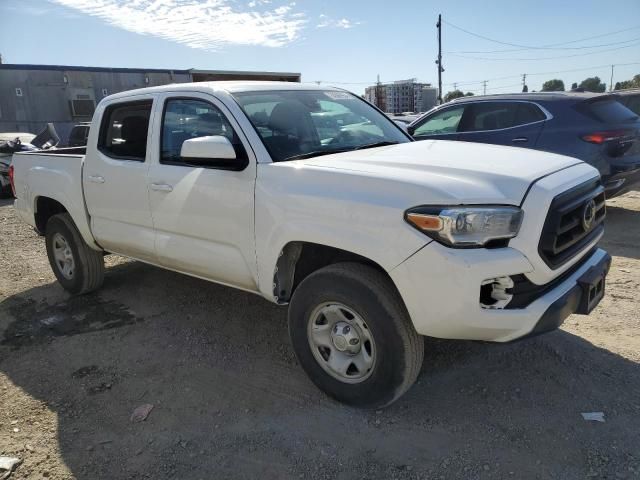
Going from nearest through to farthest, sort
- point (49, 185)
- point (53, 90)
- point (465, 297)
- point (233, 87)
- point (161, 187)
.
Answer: point (465, 297), point (233, 87), point (161, 187), point (49, 185), point (53, 90)

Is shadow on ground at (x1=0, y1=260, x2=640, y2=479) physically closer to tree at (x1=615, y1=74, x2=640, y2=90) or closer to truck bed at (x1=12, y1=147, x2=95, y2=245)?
truck bed at (x1=12, y1=147, x2=95, y2=245)

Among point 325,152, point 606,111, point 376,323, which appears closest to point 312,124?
point 325,152

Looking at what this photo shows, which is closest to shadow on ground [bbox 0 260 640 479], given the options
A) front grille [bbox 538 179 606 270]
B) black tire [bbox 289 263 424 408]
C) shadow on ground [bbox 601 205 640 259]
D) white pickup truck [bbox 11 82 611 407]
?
black tire [bbox 289 263 424 408]

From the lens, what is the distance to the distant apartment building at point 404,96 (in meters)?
47.8

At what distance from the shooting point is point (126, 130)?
4344mm

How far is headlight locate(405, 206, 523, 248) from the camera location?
240 cm

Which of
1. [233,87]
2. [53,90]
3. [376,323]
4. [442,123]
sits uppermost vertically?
[53,90]

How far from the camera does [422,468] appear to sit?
8.18 feet

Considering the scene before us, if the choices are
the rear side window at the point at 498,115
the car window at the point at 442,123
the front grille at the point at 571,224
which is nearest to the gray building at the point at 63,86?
the car window at the point at 442,123

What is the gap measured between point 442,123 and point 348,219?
17.8 ft

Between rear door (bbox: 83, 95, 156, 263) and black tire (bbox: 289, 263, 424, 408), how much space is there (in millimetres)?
1731

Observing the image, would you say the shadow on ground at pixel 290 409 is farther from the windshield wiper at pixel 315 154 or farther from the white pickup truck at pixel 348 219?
the windshield wiper at pixel 315 154

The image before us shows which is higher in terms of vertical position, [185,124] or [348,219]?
[185,124]

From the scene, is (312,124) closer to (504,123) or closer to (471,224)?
(471,224)
